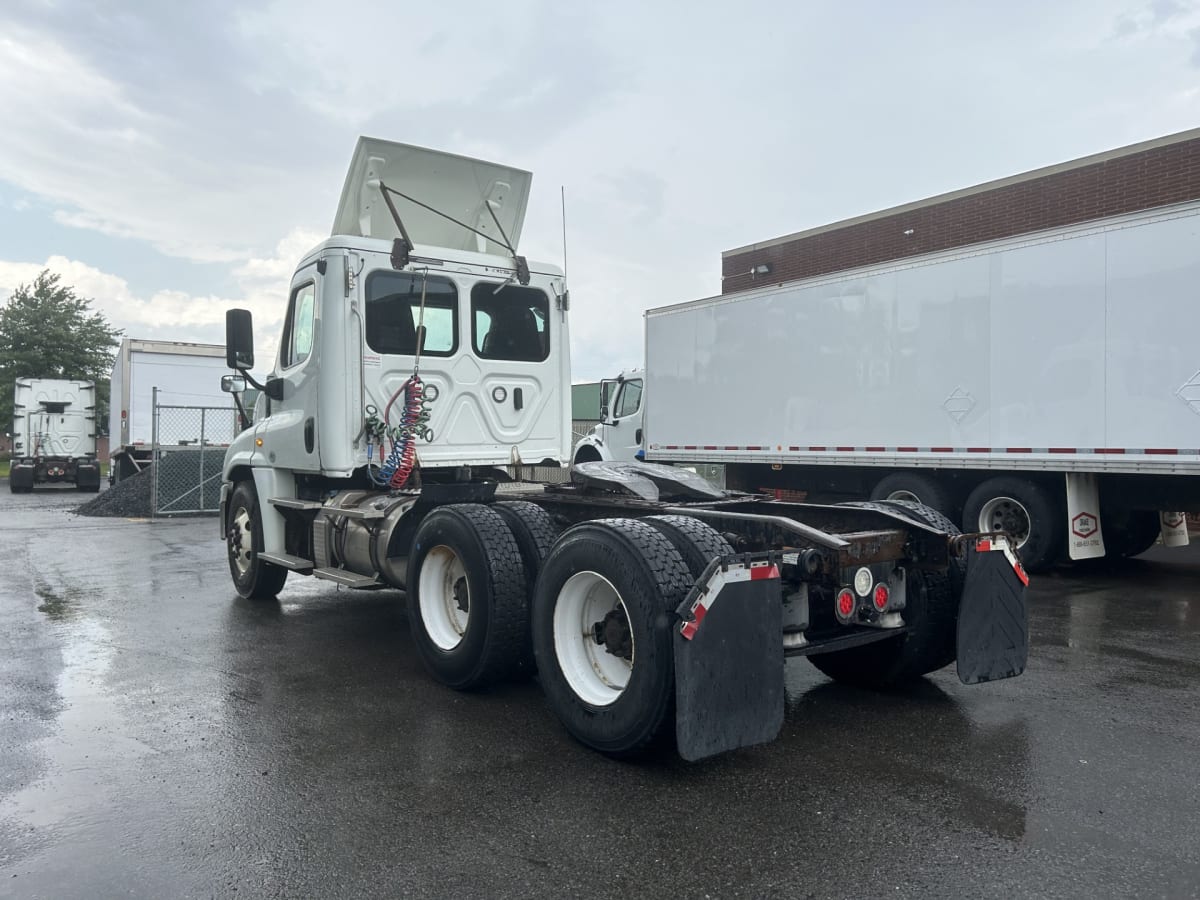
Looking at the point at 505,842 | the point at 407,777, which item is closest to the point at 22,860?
the point at 407,777

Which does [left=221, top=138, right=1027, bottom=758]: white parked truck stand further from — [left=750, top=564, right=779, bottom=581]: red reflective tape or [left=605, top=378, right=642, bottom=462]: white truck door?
[left=605, top=378, right=642, bottom=462]: white truck door

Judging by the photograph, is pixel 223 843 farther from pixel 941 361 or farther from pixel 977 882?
pixel 941 361

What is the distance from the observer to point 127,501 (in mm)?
17734

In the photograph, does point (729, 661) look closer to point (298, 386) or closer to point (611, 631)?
point (611, 631)

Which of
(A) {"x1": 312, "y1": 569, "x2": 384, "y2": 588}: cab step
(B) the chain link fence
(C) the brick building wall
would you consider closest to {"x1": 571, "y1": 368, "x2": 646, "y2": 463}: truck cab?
(C) the brick building wall

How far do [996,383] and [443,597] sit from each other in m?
6.95

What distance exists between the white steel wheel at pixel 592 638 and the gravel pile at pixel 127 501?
15.0 meters

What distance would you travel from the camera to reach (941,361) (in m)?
10.4

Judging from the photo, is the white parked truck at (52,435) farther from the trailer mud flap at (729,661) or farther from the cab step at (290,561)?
the trailer mud flap at (729,661)

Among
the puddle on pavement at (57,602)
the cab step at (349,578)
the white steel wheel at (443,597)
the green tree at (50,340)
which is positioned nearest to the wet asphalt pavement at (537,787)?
the white steel wheel at (443,597)

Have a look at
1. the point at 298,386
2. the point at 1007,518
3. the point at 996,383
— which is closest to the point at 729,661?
the point at 298,386

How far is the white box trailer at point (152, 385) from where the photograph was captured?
21844 millimetres

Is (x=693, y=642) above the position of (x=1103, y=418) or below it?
below

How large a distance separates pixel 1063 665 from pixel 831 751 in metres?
2.50
